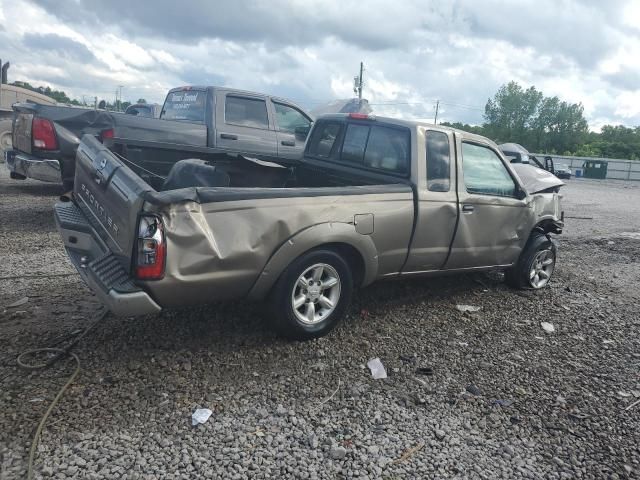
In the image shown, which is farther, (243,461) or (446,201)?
(446,201)

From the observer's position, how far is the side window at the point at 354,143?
496cm

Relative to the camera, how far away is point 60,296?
4520mm

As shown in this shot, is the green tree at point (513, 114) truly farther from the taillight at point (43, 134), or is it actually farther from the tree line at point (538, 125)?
the taillight at point (43, 134)

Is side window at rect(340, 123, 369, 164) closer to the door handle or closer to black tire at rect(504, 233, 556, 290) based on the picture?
the door handle

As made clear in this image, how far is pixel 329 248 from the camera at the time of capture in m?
3.85

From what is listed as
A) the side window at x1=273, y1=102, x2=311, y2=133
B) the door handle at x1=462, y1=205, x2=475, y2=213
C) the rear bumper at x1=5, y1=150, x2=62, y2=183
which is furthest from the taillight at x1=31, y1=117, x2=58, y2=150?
the door handle at x1=462, y1=205, x2=475, y2=213

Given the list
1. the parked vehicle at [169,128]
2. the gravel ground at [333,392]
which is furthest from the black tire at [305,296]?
the parked vehicle at [169,128]

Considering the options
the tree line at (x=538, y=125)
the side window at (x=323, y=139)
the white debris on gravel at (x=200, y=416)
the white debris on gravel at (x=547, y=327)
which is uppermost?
the tree line at (x=538, y=125)

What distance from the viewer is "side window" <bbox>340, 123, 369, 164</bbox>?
4.96 meters

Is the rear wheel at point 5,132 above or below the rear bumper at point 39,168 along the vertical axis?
above

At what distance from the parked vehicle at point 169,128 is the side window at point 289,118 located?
2 centimetres

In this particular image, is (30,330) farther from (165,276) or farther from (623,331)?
(623,331)

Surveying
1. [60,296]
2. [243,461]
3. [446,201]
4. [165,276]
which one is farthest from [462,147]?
[60,296]

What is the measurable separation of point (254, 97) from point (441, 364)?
621 cm
